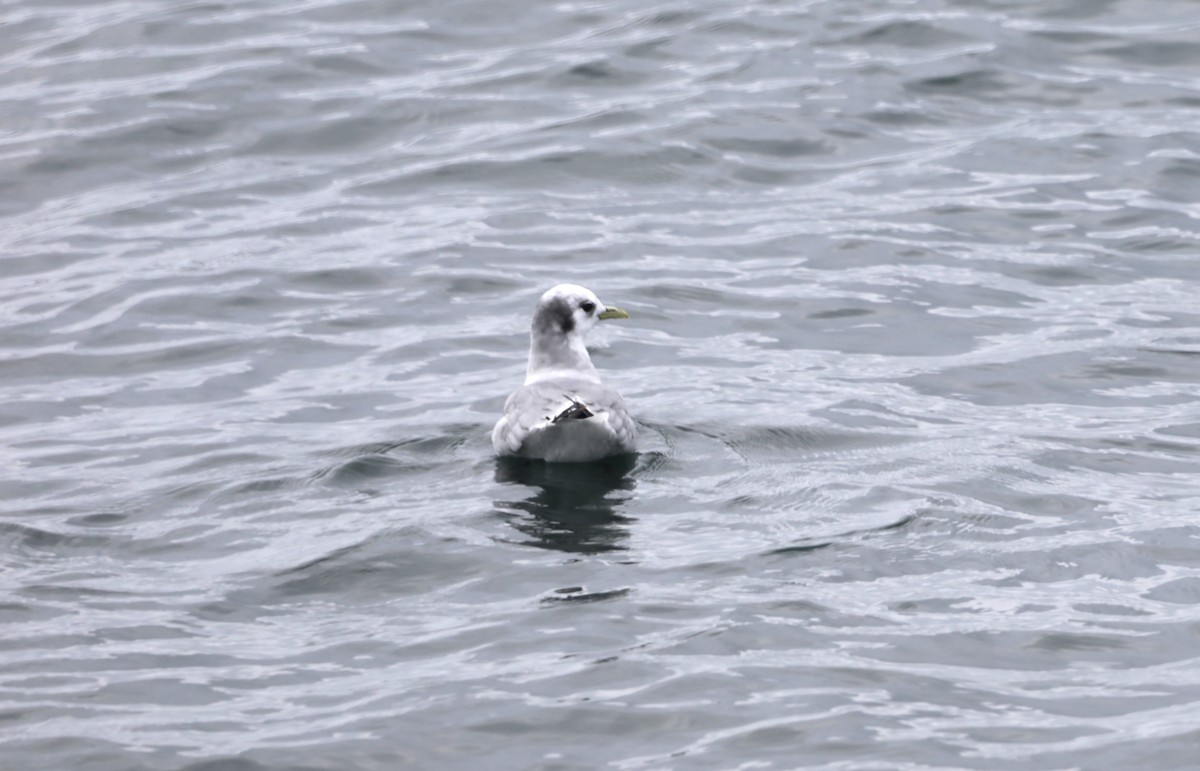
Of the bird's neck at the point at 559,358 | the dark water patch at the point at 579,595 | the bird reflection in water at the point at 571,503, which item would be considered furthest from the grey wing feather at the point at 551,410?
the dark water patch at the point at 579,595

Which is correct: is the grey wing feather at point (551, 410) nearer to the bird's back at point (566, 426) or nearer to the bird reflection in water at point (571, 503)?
the bird's back at point (566, 426)

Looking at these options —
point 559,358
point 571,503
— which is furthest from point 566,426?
point 559,358

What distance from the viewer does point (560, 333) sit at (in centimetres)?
1229

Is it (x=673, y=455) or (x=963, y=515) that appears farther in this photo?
(x=673, y=455)

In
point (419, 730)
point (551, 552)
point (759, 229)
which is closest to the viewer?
point (419, 730)

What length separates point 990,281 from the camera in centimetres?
1452

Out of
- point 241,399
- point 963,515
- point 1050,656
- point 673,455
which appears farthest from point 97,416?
point 1050,656

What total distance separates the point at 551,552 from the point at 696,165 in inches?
339

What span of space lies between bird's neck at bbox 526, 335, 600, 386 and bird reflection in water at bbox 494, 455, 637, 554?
106 centimetres

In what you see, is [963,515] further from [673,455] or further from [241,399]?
[241,399]

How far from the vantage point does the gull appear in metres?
10.9

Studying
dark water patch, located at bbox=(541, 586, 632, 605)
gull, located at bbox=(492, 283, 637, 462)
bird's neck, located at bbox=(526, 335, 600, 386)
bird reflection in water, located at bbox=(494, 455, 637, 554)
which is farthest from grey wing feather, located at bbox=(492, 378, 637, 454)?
dark water patch, located at bbox=(541, 586, 632, 605)

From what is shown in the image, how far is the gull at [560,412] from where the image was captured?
35.9ft

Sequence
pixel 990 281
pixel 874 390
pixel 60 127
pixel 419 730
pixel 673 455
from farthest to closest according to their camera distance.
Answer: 1. pixel 60 127
2. pixel 990 281
3. pixel 874 390
4. pixel 673 455
5. pixel 419 730
